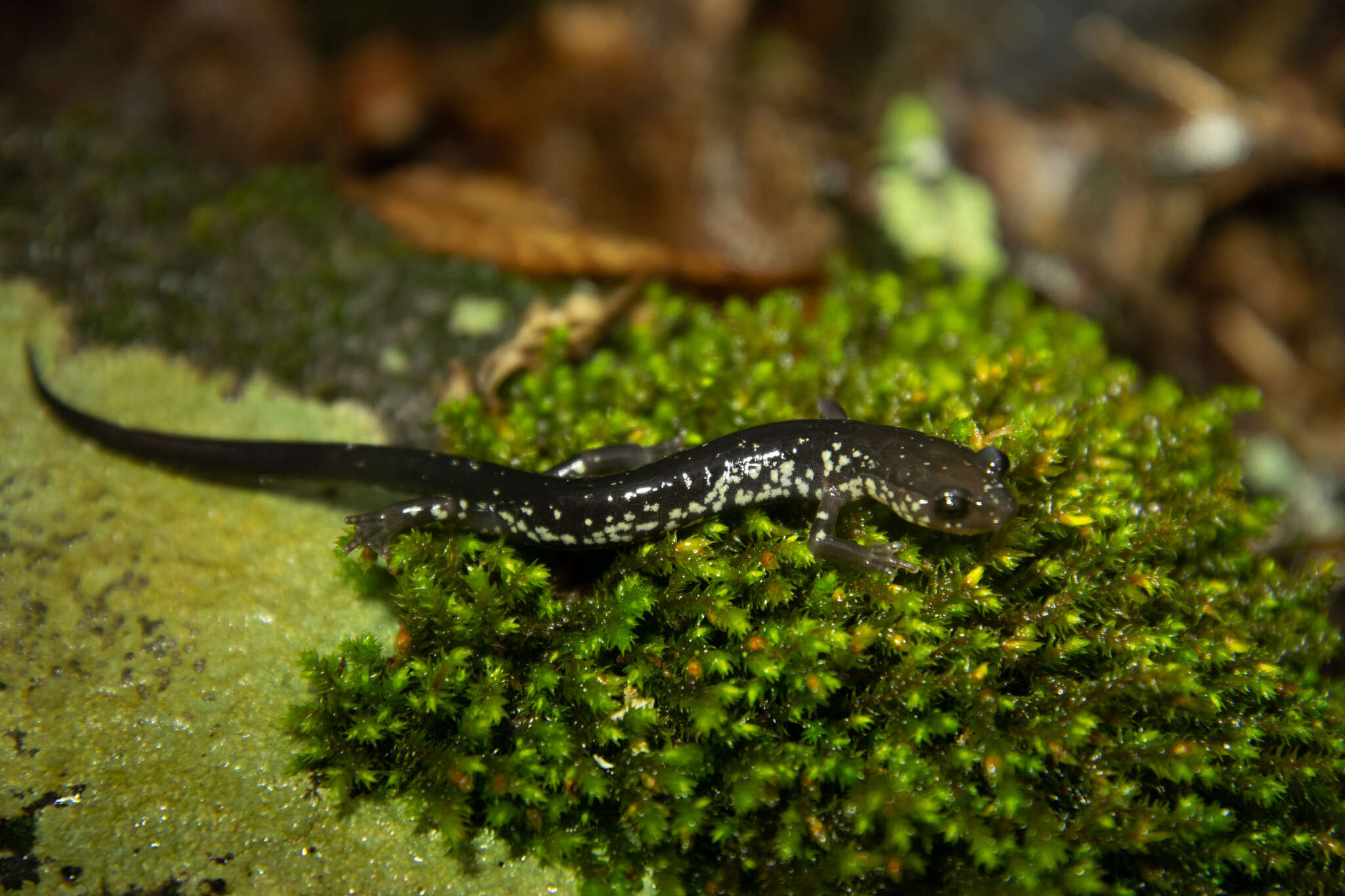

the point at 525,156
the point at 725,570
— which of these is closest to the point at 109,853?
the point at 725,570

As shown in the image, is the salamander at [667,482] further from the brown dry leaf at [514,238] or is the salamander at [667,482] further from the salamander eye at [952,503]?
the brown dry leaf at [514,238]

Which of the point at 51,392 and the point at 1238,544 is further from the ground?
the point at 1238,544

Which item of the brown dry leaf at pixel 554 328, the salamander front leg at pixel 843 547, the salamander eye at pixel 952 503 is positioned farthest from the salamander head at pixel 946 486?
the brown dry leaf at pixel 554 328

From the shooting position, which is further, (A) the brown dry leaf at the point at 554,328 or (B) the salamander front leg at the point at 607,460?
(A) the brown dry leaf at the point at 554,328

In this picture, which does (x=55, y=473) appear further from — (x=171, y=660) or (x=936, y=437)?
(x=936, y=437)

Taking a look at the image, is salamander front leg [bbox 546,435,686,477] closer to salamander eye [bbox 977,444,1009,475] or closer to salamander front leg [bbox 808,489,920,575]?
salamander front leg [bbox 808,489,920,575]

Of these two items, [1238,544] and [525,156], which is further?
[525,156]

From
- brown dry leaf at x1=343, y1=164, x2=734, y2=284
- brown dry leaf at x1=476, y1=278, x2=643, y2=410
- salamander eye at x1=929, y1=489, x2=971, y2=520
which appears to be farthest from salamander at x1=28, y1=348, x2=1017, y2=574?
brown dry leaf at x1=343, y1=164, x2=734, y2=284
